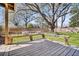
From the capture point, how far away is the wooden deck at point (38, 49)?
11.1 ft

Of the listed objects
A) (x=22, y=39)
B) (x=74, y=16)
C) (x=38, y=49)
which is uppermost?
(x=74, y=16)

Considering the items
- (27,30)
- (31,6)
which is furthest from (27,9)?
(27,30)

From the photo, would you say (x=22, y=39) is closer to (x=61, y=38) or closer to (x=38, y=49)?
(x=38, y=49)

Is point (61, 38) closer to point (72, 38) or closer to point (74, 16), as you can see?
point (72, 38)

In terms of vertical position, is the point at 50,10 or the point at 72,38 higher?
the point at 50,10

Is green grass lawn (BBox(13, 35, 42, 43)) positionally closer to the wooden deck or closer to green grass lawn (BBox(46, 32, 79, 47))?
the wooden deck

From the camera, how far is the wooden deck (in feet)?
11.1

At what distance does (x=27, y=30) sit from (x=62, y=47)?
0.61 m

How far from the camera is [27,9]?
11.3 feet

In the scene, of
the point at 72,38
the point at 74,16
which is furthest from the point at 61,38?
the point at 74,16

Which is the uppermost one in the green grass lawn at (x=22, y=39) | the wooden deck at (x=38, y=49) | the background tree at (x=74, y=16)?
the background tree at (x=74, y=16)

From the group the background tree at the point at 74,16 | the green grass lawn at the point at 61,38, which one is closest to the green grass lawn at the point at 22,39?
the green grass lawn at the point at 61,38

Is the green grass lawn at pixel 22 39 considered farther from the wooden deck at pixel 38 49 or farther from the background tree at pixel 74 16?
the background tree at pixel 74 16

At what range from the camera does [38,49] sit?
343 cm
